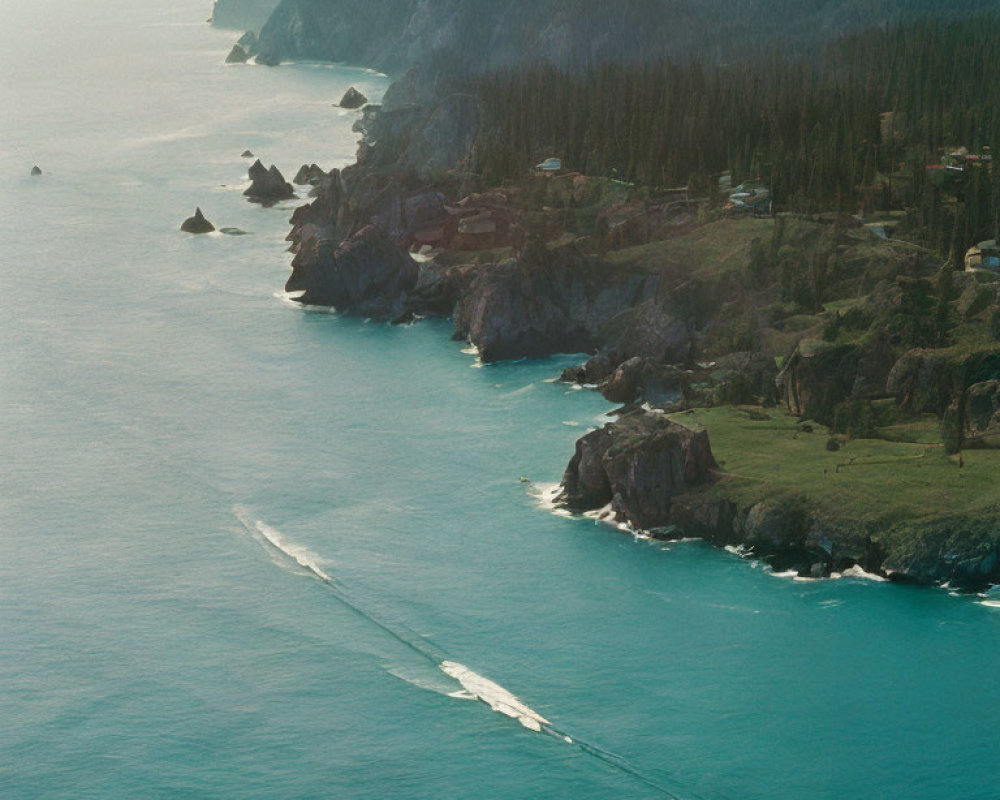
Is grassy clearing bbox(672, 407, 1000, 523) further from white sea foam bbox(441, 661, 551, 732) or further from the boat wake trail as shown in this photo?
the boat wake trail

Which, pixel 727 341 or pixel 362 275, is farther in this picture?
pixel 362 275

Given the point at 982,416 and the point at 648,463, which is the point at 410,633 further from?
the point at 982,416

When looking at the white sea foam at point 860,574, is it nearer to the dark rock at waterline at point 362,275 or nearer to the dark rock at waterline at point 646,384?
the dark rock at waterline at point 646,384

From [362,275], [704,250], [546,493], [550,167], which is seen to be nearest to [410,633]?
[546,493]

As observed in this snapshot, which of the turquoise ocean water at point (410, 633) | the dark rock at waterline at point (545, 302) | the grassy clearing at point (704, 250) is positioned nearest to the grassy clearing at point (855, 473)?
the turquoise ocean water at point (410, 633)

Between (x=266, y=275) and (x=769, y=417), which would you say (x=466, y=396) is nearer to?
(x=769, y=417)

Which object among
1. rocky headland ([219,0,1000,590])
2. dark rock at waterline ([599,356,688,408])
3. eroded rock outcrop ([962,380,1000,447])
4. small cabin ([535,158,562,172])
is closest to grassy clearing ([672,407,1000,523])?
rocky headland ([219,0,1000,590])

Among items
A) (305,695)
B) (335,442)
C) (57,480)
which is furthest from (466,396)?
(305,695)
